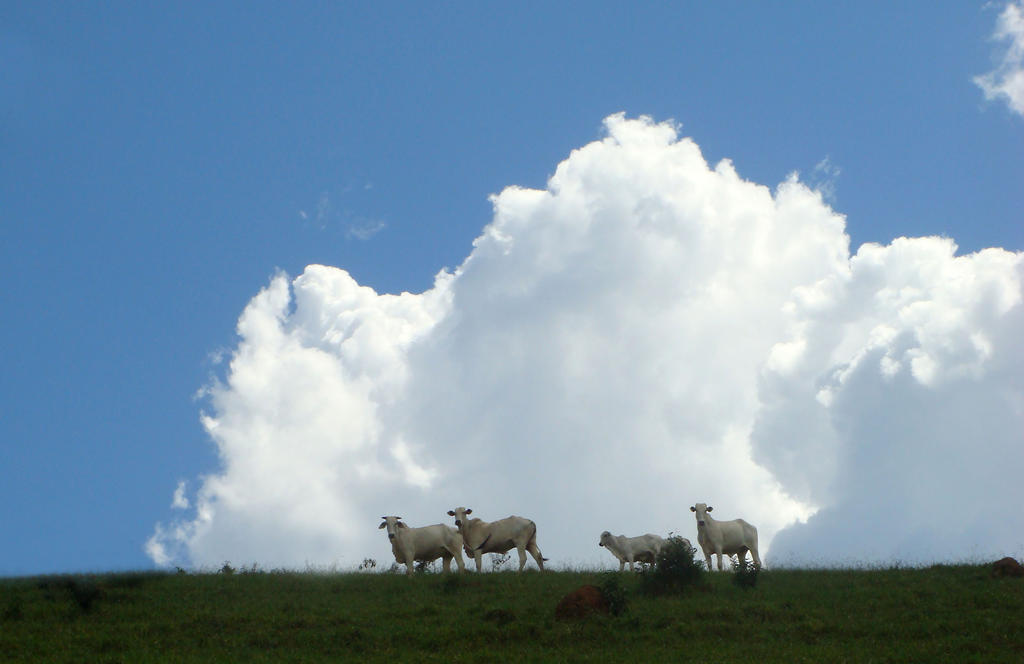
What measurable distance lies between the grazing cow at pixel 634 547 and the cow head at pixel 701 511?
1.44 m

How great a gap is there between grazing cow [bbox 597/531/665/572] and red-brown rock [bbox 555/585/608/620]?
8837 mm

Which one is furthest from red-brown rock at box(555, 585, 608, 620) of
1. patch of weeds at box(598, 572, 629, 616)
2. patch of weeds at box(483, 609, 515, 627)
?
patch of weeds at box(483, 609, 515, 627)

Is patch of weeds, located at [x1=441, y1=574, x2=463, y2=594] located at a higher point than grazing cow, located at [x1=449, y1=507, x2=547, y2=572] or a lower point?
lower

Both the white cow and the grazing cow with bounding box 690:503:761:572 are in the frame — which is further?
the grazing cow with bounding box 690:503:761:572

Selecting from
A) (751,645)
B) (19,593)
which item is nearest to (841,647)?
(751,645)

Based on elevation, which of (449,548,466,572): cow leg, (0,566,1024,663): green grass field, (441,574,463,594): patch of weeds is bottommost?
(0,566,1024,663): green grass field

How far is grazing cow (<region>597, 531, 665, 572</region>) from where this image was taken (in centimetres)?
3127

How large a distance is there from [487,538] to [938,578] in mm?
12320

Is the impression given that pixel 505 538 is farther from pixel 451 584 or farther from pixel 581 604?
pixel 581 604

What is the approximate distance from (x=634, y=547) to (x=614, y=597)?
902cm

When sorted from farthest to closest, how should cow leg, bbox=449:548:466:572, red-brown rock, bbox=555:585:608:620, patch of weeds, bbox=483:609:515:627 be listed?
cow leg, bbox=449:548:466:572 < red-brown rock, bbox=555:585:608:620 < patch of weeds, bbox=483:609:515:627

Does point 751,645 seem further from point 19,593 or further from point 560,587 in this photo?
point 19,593

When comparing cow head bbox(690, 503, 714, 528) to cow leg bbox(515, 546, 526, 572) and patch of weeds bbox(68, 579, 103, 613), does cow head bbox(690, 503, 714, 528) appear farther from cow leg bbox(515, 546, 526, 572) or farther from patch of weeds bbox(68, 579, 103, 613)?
patch of weeds bbox(68, 579, 103, 613)

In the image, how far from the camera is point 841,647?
1959cm
